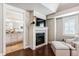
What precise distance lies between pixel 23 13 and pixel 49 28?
130 centimetres

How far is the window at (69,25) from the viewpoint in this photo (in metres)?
2.32

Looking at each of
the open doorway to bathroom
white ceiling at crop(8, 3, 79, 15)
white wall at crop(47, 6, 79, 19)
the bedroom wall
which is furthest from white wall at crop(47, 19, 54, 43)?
the open doorway to bathroom

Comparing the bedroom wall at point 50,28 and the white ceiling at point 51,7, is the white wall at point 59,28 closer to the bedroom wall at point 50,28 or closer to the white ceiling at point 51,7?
the bedroom wall at point 50,28

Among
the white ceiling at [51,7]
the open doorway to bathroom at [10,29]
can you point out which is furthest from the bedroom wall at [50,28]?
the open doorway to bathroom at [10,29]

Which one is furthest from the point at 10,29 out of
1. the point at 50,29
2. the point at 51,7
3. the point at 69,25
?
A: the point at 69,25

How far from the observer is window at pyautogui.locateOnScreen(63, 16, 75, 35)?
2320mm

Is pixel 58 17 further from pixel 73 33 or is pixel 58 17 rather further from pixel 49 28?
pixel 73 33

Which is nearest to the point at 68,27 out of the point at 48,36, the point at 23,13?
the point at 48,36

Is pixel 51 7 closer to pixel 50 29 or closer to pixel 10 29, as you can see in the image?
pixel 50 29

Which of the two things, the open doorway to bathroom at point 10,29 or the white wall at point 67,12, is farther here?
the open doorway to bathroom at point 10,29

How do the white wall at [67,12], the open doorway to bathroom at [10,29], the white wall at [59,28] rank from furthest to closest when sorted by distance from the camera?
the open doorway to bathroom at [10,29]
the white wall at [59,28]
the white wall at [67,12]

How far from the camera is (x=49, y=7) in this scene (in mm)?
2705

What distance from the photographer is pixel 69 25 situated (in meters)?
2.38

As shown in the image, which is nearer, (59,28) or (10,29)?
(59,28)
